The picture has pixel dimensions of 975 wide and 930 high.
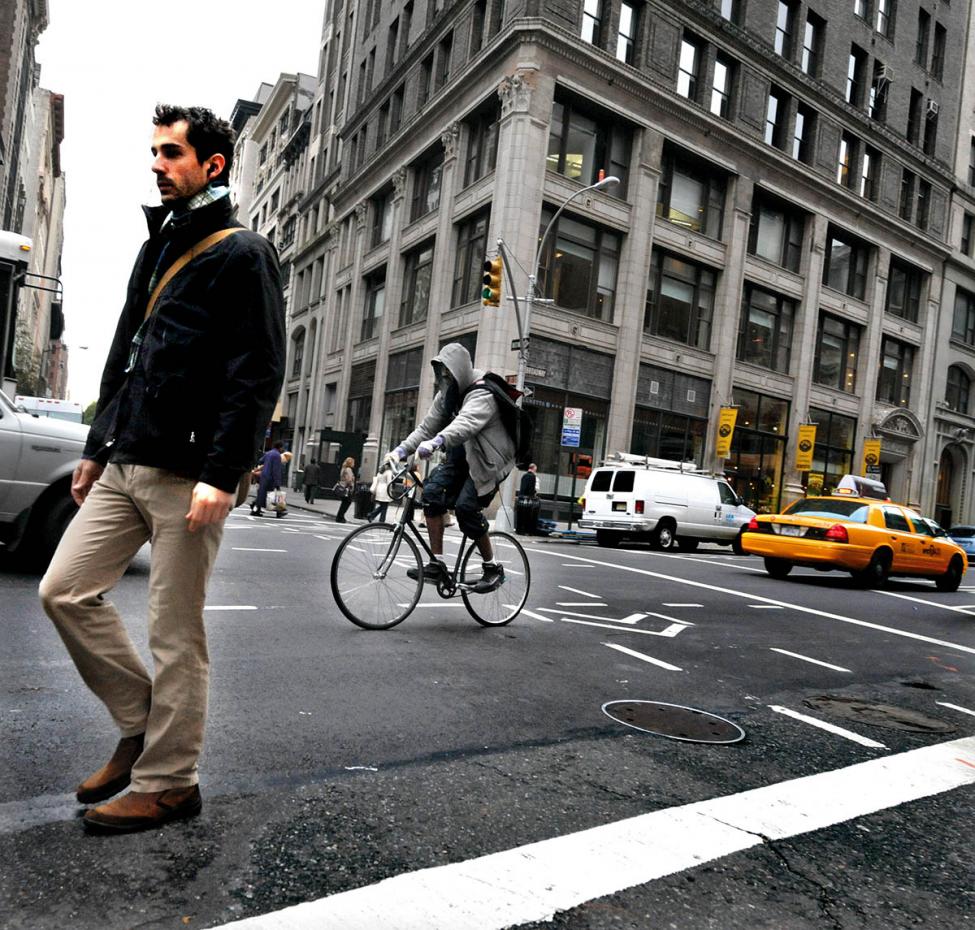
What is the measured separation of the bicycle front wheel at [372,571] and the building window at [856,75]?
36.8 metres

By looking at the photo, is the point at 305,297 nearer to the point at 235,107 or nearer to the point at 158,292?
the point at 235,107

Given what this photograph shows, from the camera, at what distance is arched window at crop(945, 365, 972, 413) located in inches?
1676

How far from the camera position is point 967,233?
42656 millimetres

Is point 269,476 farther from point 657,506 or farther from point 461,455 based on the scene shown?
point 461,455

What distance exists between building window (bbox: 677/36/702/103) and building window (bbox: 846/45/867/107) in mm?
9342

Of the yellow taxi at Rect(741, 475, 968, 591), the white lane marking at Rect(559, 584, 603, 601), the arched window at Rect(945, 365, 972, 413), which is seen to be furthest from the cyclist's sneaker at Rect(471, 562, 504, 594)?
the arched window at Rect(945, 365, 972, 413)

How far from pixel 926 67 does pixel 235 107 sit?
54829 millimetres

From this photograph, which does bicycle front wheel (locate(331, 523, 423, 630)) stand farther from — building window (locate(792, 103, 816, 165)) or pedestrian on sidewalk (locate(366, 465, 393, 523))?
building window (locate(792, 103, 816, 165))

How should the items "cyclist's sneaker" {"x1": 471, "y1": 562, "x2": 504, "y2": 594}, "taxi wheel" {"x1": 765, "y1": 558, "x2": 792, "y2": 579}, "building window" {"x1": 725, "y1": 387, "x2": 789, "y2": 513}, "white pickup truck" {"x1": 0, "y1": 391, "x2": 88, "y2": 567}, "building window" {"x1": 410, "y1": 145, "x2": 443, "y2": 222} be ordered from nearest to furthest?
"cyclist's sneaker" {"x1": 471, "y1": 562, "x2": 504, "y2": 594}
"white pickup truck" {"x1": 0, "y1": 391, "x2": 88, "y2": 567}
"taxi wheel" {"x1": 765, "y1": 558, "x2": 792, "y2": 579}
"building window" {"x1": 410, "y1": 145, "x2": 443, "y2": 222}
"building window" {"x1": 725, "y1": 387, "x2": 789, "y2": 513}

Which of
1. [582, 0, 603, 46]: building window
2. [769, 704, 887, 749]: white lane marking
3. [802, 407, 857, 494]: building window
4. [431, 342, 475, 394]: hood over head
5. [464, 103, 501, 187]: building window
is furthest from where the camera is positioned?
[802, 407, 857, 494]: building window

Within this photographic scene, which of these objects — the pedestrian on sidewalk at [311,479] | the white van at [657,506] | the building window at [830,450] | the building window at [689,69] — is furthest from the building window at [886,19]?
the pedestrian on sidewalk at [311,479]

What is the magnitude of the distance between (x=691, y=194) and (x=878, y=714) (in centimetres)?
2838

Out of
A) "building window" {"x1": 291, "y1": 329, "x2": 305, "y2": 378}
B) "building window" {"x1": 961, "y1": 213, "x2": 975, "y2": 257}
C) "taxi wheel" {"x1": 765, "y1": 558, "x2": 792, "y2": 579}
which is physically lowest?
"taxi wheel" {"x1": 765, "y1": 558, "x2": 792, "y2": 579}

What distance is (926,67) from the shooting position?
3978cm
